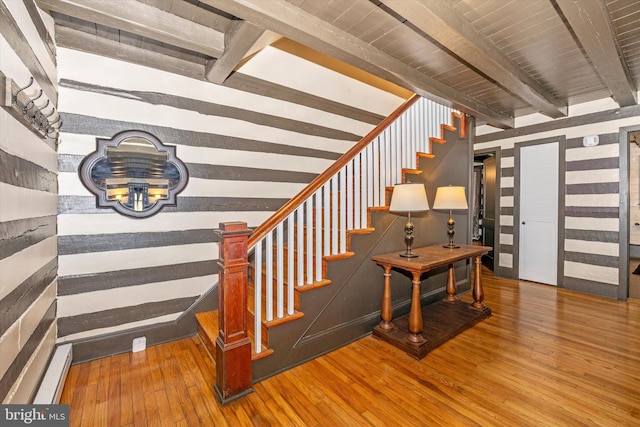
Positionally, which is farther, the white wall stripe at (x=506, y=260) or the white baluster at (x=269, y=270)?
the white wall stripe at (x=506, y=260)

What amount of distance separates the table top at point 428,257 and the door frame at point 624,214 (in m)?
2.08

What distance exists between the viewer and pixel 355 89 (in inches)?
163

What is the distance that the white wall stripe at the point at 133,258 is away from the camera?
2.36 metres

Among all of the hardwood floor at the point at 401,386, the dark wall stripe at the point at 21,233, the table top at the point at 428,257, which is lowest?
the hardwood floor at the point at 401,386

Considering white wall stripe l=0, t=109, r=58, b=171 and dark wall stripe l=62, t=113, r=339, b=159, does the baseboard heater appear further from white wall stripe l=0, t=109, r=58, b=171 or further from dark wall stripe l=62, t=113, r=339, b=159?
dark wall stripe l=62, t=113, r=339, b=159

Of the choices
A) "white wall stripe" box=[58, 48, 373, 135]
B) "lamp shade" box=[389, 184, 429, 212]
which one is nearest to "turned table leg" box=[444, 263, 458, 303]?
"lamp shade" box=[389, 184, 429, 212]

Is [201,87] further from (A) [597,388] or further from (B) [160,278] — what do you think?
(A) [597,388]

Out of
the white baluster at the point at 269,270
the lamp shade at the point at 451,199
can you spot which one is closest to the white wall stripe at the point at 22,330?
the white baluster at the point at 269,270

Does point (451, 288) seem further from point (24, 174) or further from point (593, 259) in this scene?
point (24, 174)

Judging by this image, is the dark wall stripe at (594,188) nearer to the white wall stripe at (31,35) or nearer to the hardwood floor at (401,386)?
the hardwood floor at (401,386)

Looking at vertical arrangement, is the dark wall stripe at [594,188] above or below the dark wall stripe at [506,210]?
above

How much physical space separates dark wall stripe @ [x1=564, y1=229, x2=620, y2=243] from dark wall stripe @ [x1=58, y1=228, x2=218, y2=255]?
4.94 m

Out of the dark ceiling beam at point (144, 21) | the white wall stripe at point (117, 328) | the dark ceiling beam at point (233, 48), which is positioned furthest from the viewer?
the white wall stripe at point (117, 328)

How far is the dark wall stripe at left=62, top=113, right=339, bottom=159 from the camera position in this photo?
7.66 feet
